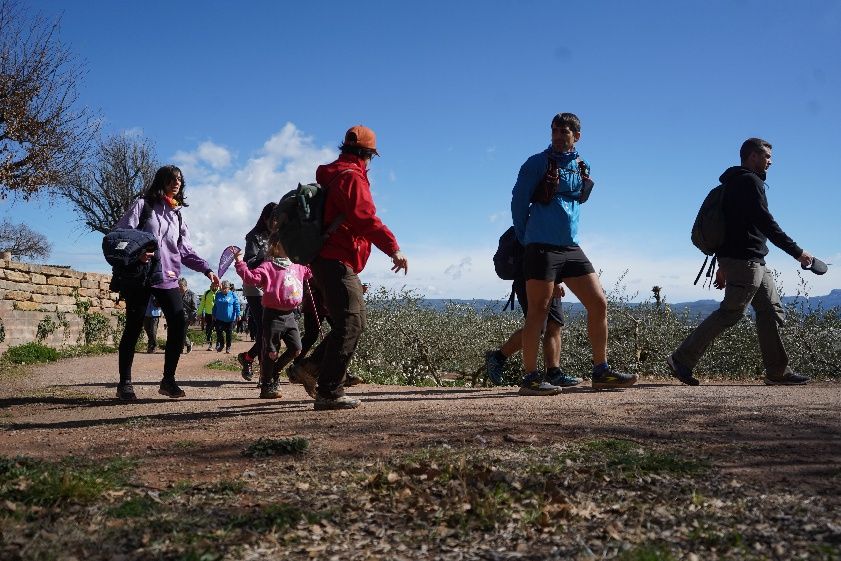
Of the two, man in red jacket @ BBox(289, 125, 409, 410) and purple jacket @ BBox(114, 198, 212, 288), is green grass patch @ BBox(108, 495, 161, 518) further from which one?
purple jacket @ BBox(114, 198, 212, 288)

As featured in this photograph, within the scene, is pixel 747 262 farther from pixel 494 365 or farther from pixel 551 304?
pixel 494 365

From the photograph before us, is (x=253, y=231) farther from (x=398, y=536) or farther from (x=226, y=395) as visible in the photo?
(x=398, y=536)

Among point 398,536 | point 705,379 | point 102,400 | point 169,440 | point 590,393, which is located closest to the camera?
point 398,536

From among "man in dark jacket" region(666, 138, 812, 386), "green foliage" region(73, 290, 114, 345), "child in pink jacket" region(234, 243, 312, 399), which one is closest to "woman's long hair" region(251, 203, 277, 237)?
"child in pink jacket" region(234, 243, 312, 399)

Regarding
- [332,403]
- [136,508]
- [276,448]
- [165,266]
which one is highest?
[165,266]

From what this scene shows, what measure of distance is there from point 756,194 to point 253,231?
14.5 ft

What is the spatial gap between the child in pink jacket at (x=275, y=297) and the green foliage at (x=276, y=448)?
114 inches

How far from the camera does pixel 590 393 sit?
5805 mm

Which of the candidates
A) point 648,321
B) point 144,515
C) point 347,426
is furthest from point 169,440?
point 648,321

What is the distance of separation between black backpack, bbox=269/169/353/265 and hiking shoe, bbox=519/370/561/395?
201 cm

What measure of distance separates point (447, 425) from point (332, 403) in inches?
43.1

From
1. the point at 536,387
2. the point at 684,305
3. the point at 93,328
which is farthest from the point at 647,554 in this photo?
the point at 93,328

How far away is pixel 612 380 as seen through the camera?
6109 millimetres

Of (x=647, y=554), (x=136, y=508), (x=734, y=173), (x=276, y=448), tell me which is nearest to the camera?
(x=647, y=554)
